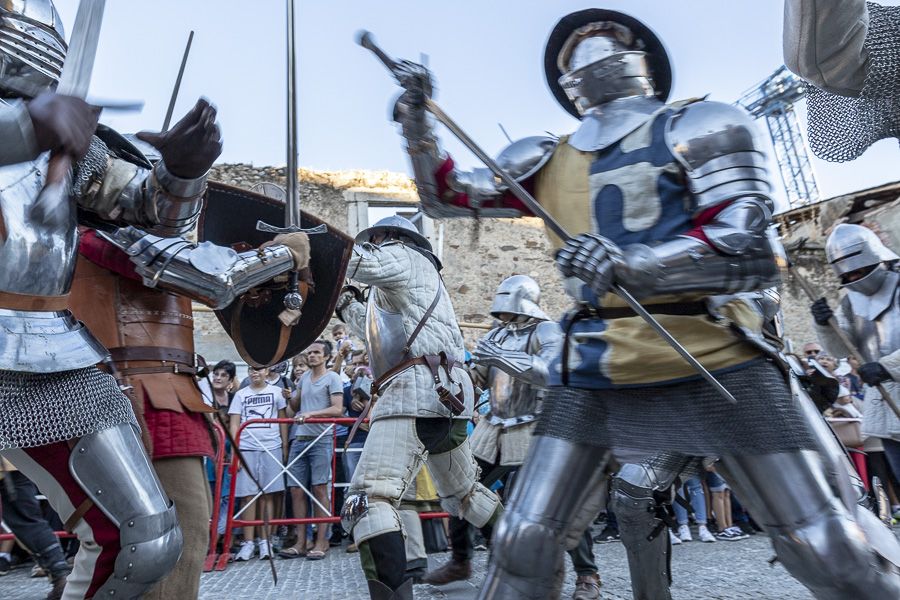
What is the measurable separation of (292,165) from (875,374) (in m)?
3.28

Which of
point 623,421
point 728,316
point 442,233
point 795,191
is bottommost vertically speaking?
point 623,421

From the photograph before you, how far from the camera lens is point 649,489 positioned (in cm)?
340

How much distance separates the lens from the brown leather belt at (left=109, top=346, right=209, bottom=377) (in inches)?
114

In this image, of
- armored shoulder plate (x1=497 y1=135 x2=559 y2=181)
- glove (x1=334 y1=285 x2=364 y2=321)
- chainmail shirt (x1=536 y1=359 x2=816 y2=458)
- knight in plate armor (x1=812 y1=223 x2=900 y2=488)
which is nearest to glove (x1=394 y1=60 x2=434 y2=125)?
armored shoulder plate (x1=497 y1=135 x2=559 y2=181)

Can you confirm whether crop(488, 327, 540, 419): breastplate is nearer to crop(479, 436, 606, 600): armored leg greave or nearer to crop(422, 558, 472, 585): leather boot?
crop(422, 558, 472, 585): leather boot

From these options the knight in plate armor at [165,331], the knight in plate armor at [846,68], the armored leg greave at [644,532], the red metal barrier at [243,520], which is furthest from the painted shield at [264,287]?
the red metal barrier at [243,520]

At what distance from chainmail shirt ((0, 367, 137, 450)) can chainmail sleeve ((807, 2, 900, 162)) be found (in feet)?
7.92

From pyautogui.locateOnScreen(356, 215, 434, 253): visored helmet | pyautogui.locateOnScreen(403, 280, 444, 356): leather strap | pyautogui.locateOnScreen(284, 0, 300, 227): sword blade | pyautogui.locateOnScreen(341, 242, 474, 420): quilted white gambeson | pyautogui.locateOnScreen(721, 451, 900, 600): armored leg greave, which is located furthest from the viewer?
pyautogui.locateOnScreen(356, 215, 434, 253): visored helmet

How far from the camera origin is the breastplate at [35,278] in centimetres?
235

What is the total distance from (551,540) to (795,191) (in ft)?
134

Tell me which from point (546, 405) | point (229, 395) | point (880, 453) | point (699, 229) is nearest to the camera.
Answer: point (699, 229)

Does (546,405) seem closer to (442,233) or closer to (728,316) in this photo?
(728,316)

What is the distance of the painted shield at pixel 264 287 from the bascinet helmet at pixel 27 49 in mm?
1002

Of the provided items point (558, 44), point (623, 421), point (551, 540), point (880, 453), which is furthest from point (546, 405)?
point (880, 453)
